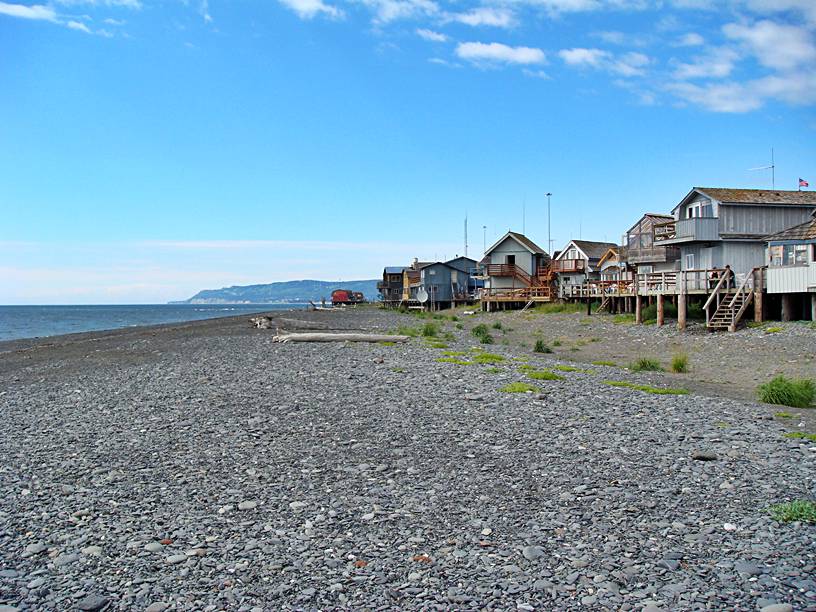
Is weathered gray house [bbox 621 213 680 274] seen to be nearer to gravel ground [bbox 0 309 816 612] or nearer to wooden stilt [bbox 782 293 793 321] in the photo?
wooden stilt [bbox 782 293 793 321]

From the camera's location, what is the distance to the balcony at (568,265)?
233ft

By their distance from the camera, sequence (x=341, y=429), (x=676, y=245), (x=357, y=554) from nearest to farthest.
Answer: (x=357, y=554) < (x=341, y=429) < (x=676, y=245)

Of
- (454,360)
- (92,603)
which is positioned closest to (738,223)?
(454,360)

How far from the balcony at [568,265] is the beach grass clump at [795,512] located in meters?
65.0

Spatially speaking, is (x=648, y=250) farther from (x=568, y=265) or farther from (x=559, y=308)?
(x=568, y=265)

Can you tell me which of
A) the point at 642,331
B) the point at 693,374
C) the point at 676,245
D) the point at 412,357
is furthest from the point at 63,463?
the point at 676,245

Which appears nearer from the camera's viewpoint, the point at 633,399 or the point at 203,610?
the point at 203,610

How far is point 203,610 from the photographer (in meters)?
5.55

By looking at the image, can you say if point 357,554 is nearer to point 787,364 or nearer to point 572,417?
Answer: point 572,417

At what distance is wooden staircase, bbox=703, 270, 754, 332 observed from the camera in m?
32.0

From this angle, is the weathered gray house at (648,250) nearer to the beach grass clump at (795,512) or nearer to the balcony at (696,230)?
the balcony at (696,230)

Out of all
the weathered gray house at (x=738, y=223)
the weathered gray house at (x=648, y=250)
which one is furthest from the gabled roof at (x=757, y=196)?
the weathered gray house at (x=648, y=250)

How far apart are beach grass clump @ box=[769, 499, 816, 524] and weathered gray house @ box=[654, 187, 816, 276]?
116 feet

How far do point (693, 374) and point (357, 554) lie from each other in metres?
18.0
